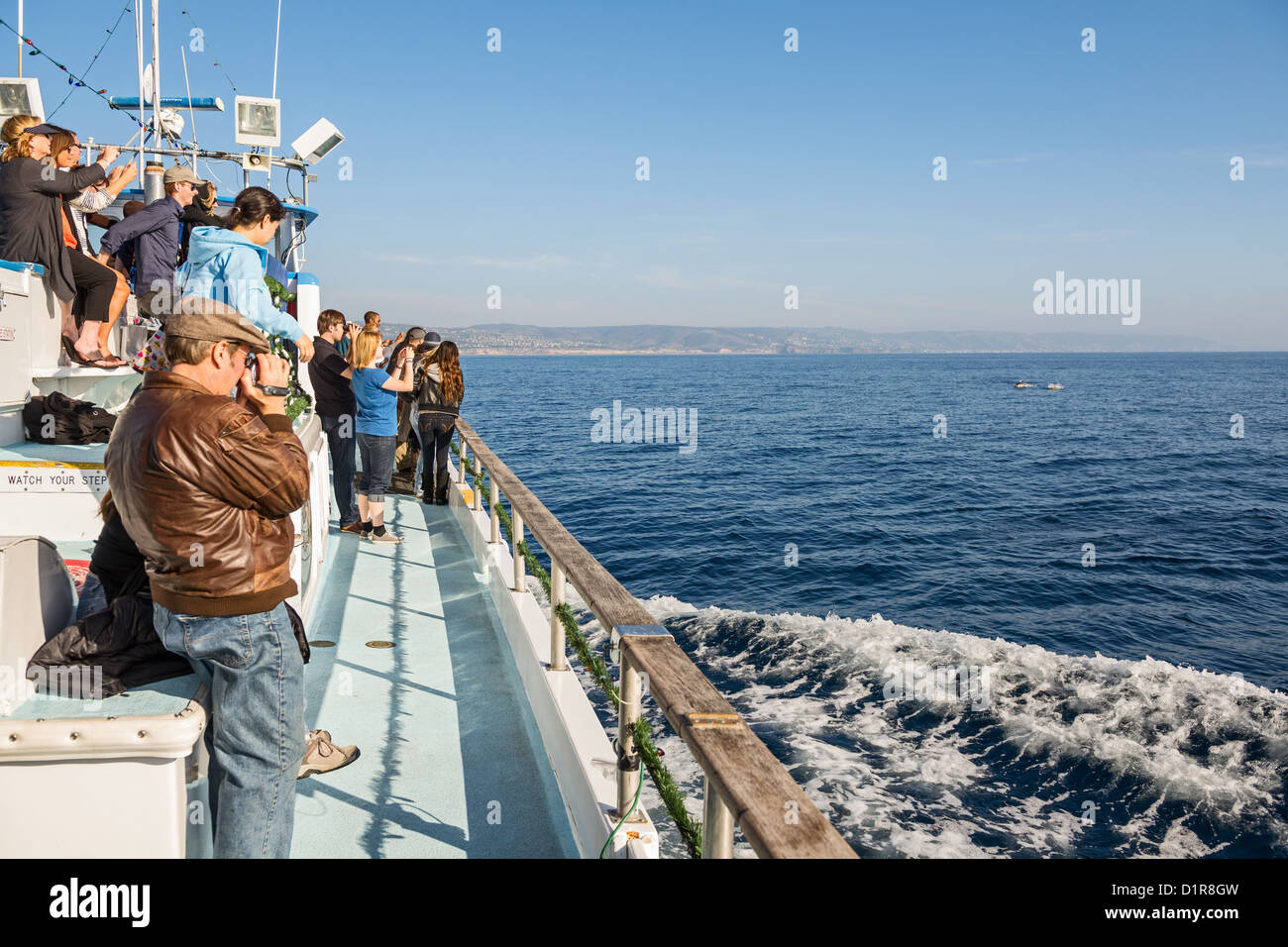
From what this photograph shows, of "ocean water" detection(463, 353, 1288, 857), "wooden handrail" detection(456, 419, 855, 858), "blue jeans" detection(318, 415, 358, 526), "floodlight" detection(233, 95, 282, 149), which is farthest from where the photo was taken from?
"floodlight" detection(233, 95, 282, 149)

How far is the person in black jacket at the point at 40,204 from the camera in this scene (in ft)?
17.5

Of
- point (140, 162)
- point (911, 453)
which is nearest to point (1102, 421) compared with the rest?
point (911, 453)

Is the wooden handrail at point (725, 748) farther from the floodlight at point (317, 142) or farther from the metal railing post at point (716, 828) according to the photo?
the floodlight at point (317, 142)

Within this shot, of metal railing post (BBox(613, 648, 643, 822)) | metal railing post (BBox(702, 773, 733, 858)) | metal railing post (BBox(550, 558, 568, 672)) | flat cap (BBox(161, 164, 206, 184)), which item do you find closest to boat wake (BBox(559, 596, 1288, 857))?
metal railing post (BBox(550, 558, 568, 672))

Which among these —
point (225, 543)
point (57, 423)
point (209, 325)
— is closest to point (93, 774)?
point (225, 543)

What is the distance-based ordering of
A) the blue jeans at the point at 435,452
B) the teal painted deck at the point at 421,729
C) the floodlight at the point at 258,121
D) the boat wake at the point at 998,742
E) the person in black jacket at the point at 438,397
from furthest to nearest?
the floodlight at the point at 258,121
the blue jeans at the point at 435,452
the person in black jacket at the point at 438,397
the boat wake at the point at 998,742
the teal painted deck at the point at 421,729

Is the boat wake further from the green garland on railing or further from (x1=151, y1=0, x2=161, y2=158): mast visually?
(x1=151, y1=0, x2=161, y2=158): mast

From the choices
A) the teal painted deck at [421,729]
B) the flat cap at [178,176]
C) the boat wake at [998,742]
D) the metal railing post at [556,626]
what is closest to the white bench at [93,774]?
the teal painted deck at [421,729]

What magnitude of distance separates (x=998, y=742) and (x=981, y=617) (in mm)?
6628

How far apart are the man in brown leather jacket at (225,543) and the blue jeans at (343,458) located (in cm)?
527

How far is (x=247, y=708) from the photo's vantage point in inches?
95.3

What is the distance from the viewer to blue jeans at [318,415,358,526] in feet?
25.1
